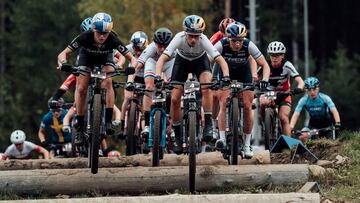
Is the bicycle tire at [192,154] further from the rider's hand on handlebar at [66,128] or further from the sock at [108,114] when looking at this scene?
the rider's hand on handlebar at [66,128]

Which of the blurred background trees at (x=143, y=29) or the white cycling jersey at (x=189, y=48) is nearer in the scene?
the white cycling jersey at (x=189, y=48)

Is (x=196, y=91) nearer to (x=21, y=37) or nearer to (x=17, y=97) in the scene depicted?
(x=17, y=97)

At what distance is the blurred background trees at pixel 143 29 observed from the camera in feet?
165

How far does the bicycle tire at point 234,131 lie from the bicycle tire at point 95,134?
2091 mm

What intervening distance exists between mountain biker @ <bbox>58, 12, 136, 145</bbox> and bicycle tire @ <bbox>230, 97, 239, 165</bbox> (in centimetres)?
187

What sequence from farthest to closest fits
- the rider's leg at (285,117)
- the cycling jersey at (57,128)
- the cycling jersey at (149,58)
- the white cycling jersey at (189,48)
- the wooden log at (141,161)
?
the cycling jersey at (57,128), the rider's leg at (285,117), the cycling jersey at (149,58), the wooden log at (141,161), the white cycling jersey at (189,48)

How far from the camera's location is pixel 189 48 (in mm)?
16047

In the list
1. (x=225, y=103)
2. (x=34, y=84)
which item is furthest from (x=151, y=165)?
(x=34, y=84)

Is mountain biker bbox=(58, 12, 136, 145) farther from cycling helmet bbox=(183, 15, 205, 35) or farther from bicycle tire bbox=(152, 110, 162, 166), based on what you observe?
cycling helmet bbox=(183, 15, 205, 35)

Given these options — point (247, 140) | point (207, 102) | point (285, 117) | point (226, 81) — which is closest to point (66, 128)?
point (285, 117)

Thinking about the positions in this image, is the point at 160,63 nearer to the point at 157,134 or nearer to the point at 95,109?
the point at 157,134

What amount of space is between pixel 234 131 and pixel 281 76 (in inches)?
158

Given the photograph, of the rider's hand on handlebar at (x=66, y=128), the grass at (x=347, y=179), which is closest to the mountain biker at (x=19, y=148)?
the rider's hand on handlebar at (x=66, y=128)

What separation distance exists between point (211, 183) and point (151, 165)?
1.79 metres
